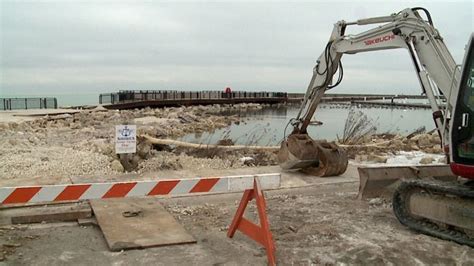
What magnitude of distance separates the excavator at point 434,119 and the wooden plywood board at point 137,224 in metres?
3.53

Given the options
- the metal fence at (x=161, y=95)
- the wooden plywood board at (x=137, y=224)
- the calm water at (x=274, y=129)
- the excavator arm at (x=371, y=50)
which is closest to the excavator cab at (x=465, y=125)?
the excavator arm at (x=371, y=50)

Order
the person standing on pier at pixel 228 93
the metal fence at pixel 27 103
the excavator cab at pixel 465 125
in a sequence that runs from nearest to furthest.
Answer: the excavator cab at pixel 465 125 → the metal fence at pixel 27 103 → the person standing on pier at pixel 228 93

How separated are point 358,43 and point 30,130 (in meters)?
16.4

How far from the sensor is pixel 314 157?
11.9 meters

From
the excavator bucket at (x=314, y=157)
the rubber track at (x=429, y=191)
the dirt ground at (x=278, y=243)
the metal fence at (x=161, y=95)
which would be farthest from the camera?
the metal fence at (x=161, y=95)

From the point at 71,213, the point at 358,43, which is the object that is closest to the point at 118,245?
the point at 71,213

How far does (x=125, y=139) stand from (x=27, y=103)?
34.6 metres

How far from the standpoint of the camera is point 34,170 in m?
11.1

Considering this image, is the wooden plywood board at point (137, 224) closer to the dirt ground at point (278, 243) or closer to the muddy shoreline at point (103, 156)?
the dirt ground at point (278, 243)

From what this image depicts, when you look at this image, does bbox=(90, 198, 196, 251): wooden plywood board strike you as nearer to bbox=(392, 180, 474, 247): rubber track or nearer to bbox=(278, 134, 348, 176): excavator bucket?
bbox=(392, 180, 474, 247): rubber track

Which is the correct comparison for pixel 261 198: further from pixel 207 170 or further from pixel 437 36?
pixel 207 170

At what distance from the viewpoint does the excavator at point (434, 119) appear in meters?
6.67

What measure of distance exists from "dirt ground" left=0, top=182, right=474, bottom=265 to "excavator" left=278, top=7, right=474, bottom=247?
37 centimetres

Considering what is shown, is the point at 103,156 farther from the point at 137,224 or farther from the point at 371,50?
the point at 371,50
